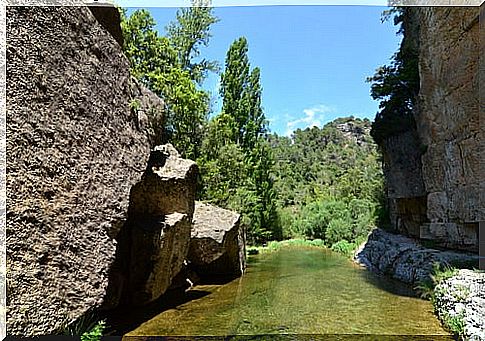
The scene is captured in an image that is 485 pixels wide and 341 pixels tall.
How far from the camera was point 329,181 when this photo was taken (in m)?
33.7

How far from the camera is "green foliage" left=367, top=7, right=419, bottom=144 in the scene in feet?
40.9

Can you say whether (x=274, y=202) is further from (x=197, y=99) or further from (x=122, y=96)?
(x=122, y=96)

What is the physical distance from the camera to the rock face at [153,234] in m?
6.03

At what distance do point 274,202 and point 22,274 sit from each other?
61.2 feet

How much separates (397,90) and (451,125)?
4.69 meters

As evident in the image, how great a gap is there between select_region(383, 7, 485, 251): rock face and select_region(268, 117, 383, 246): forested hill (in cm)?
765

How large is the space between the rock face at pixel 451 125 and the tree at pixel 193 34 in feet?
22.9

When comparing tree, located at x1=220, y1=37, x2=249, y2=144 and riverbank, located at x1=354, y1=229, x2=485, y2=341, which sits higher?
tree, located at x1=220, y1=37, x2=249, y2=144

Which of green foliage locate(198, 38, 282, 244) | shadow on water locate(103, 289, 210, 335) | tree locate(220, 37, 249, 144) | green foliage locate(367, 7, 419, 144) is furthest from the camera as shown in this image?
tree locate(220, 37, 249, 144)

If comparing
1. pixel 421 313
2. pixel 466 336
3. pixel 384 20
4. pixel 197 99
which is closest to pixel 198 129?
pixel 197 99

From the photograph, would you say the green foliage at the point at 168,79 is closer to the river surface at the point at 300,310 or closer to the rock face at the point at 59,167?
the river surface at the point at 300,310

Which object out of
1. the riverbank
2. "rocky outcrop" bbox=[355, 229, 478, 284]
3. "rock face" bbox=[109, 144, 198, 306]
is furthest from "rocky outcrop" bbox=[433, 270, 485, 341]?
"rock face" bbox=[109, 144, 198, 306]

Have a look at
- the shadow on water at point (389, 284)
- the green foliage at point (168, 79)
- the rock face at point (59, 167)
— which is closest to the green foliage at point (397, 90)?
the shadow on water at point (389, 284)

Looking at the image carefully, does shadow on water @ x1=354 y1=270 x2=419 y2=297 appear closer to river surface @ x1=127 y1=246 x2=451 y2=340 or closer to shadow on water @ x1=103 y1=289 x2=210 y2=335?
river surface @ x1=127 y1=246 x2=451 y2=340
